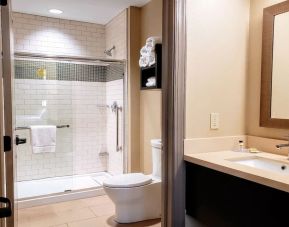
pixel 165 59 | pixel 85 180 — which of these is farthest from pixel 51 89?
pixel 165 59

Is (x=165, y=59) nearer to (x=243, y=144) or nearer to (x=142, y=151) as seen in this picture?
(x=243, y=144)

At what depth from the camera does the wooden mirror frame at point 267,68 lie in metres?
1.75

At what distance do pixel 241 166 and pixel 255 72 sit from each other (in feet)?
2.69

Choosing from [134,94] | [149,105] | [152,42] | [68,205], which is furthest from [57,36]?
[68,205]

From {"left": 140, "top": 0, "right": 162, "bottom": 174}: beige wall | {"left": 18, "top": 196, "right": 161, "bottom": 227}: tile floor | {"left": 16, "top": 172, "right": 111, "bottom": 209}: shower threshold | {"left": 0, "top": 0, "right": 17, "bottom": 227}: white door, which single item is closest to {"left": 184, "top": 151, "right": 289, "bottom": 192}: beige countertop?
{"left": 0, "top": 0, "right": 17, "bottom": 227}: white door

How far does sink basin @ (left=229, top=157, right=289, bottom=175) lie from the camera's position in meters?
1.51

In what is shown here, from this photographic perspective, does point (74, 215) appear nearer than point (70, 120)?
Yes

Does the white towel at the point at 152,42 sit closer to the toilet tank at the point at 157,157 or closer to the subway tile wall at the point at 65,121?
the toilet tank at the point at 157,157

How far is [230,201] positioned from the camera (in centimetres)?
144

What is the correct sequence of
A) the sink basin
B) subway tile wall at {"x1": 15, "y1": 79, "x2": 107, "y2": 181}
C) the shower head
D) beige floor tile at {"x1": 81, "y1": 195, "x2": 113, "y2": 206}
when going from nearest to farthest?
the sink basin
beige floor tile at {"x1": 81, "y1": 195, "x2": 113, "y2": 206}
subway tile wall at {"x1": 15, "y1": 79, "x2": 107, "y2": 181}
the shower head

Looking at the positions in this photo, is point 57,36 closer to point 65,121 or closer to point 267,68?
point 65,121

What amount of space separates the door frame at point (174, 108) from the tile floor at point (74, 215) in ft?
3.16

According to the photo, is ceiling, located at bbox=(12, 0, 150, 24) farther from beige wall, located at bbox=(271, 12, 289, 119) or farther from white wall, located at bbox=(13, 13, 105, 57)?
beige wall, located at bbox=(271, 12, 289, 119)

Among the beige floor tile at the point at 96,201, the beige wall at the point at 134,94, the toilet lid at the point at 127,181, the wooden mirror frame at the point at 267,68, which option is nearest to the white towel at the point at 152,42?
the beige wall at the point at 134,94
